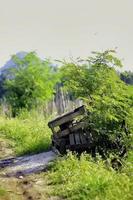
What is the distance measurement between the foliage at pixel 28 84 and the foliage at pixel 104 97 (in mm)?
18111

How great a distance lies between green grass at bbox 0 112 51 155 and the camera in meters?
15.2

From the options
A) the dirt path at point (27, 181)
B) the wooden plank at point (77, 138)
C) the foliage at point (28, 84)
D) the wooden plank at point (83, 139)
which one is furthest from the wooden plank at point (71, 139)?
the foliage at point (28, 84)

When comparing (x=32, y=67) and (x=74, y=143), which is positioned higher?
(x=32, y=67)

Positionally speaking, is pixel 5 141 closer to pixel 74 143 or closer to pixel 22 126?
pixel 22 126

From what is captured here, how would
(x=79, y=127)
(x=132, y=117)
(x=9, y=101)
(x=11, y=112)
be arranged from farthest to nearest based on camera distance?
(x=9, y=101) → (x=11, y=112) → (x=79, y=127) → (x=132, y=117)

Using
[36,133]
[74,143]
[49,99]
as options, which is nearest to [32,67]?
[49,99]

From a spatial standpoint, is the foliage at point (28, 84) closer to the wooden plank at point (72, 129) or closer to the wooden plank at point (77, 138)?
the wooden plank at point (72, 129)

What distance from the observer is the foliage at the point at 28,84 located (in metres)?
31.4

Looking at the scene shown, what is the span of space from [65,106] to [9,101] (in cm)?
342

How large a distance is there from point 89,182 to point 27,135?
8.94 m

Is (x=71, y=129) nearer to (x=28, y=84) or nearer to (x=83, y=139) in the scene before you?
(x=83, y=139)

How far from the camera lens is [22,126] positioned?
19.3 m

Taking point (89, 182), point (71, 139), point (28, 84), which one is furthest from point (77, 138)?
point (28, 84)

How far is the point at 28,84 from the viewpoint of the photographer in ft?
104
